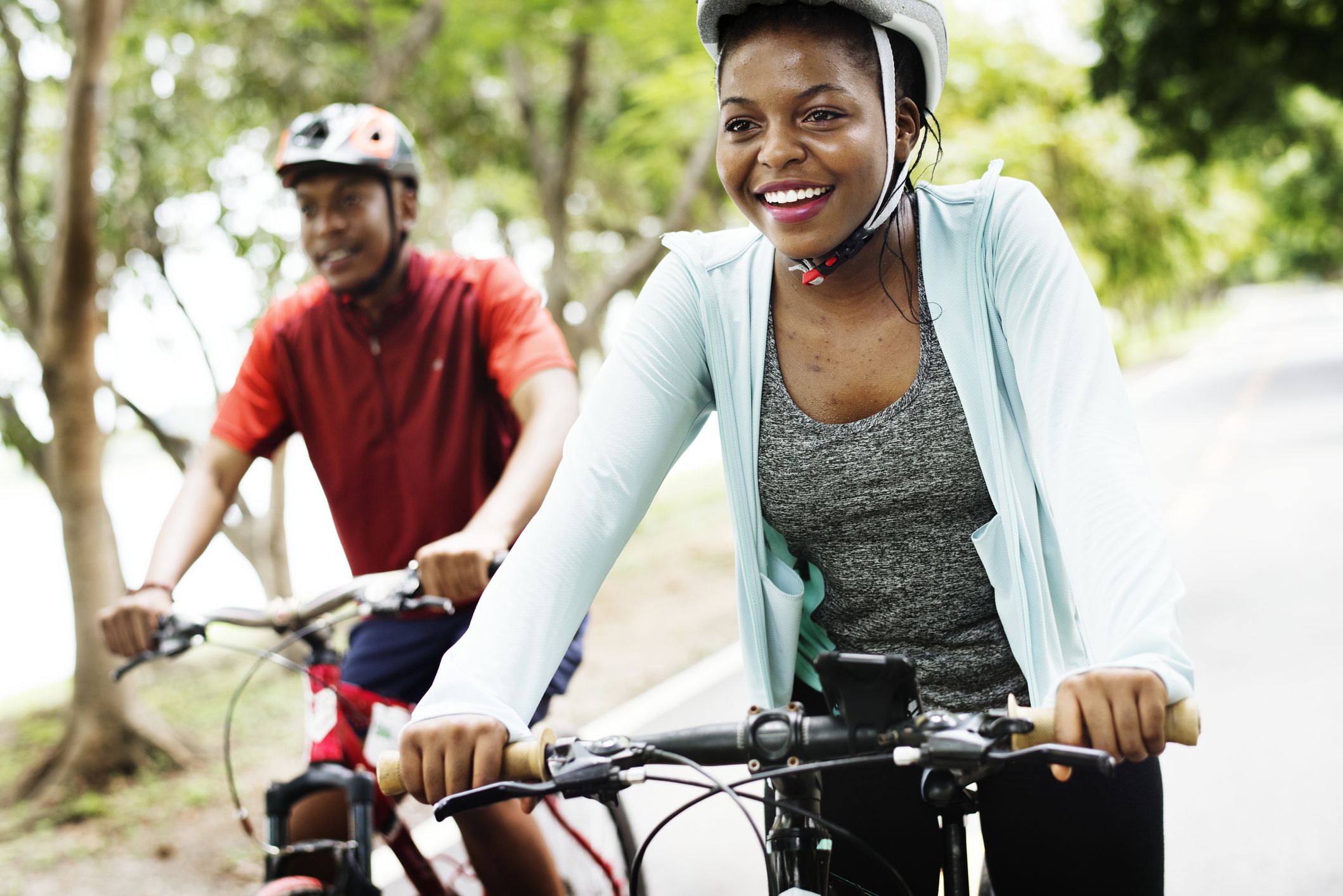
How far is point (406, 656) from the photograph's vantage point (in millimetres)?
2977

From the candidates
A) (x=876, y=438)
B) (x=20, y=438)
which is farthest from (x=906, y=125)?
(x=20, y=438)

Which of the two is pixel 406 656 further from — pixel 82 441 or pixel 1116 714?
pixel 82 441

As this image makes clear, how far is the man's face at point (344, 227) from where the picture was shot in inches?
123

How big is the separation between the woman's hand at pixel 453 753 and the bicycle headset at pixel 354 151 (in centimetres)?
178

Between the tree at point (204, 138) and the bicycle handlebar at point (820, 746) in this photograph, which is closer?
the bicycle handlebar at point (820, 746)

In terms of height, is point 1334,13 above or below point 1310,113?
below

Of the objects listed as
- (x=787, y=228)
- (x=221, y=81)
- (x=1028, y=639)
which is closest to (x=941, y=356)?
(x=787, y=228)

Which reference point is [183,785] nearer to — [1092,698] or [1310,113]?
[1092,698]

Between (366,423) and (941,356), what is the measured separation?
66.3 inches

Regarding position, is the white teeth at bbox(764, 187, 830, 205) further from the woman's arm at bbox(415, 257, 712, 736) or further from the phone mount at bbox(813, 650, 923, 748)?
the phone mount at bbox(813, 650, 923, 748)

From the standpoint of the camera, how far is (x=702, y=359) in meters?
2.09

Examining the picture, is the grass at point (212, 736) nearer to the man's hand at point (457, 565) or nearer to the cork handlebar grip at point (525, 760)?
the man's hand at point (457, 565)

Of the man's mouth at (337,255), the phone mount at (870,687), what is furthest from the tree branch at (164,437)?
the phone mount at (870,687)

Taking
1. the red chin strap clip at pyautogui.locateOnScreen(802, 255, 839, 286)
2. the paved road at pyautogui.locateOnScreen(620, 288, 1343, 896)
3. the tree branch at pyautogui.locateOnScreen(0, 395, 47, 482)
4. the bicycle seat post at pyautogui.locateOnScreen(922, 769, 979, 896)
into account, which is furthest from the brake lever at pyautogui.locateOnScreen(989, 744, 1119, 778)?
the tree branch at pyautogui.locateOnScreen(0, 395, 47, 482)
